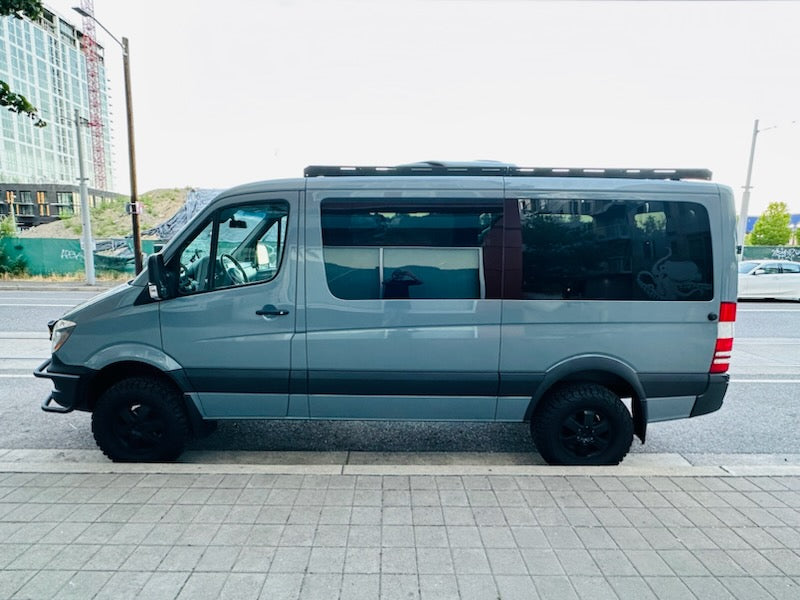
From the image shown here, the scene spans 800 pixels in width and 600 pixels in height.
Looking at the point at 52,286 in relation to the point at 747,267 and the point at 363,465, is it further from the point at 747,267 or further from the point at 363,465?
the point at 747,267

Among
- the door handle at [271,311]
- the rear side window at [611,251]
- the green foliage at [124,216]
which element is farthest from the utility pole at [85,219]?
the rear side window at [611,251]

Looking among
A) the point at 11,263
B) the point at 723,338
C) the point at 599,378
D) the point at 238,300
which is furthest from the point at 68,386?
the point at 11,263

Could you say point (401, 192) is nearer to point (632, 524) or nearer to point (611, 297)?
point (611, 297)

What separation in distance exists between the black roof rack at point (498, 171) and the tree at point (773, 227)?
53659mm

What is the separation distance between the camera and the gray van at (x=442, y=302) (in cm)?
354

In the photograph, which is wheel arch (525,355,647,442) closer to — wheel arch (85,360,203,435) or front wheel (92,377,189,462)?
wheel arch (85,360,203,435)

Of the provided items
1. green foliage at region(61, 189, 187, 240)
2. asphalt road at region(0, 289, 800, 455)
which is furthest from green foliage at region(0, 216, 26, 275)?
asphalt road at region(0, 289, 800, 455)

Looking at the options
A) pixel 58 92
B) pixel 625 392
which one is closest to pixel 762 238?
pixel 625 392

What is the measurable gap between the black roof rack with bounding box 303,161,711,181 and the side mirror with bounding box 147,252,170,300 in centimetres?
131

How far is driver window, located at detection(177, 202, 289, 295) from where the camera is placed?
11.9ft

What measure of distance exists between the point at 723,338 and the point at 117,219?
137ft

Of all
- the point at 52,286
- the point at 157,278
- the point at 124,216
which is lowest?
the point at 52,286

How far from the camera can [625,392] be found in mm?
3789

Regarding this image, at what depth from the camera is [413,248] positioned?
353cm
